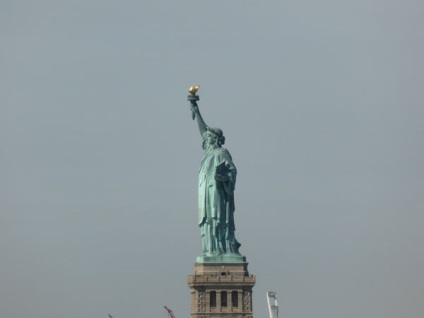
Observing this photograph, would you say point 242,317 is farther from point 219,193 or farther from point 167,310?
point 167,310

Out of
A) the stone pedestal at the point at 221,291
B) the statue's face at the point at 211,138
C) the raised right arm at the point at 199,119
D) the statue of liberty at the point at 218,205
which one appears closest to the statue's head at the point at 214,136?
the statue's face at the point at 211,138

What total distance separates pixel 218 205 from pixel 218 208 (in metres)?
0.22

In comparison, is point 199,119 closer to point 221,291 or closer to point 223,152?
point 223,152

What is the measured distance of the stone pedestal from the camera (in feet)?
502

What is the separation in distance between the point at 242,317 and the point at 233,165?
373 inches

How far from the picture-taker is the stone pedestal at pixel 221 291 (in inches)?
6019

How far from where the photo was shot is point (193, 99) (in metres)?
156

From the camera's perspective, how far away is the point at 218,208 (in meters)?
154

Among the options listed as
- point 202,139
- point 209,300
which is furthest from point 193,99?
point 209,300

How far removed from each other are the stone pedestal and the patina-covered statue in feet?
2.58

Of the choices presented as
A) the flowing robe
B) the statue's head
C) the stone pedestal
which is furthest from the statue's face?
the stone pedestal

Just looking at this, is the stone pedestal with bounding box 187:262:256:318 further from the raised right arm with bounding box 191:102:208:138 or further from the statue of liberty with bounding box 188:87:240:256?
the raised right arm with bounding box 191:102:208:138

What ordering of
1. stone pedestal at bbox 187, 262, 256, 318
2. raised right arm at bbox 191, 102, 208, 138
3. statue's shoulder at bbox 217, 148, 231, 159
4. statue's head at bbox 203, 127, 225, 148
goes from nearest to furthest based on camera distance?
1. stone pedestal at bbox 187, 262, 256, 318
2. statue's shoulder at bbox 217, 148, 231, 159
3. statue's head at bbox 203, 127, 225, 148
4. raised right arm at bbox 191, 102, 208, 138

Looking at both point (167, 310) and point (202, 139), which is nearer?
point (202, 139)
